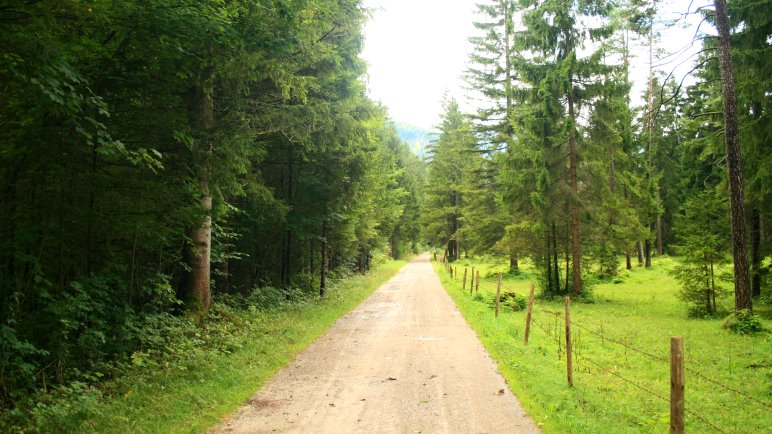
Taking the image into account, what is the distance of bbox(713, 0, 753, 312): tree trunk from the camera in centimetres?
1227

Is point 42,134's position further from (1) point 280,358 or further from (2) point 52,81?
(1) point 280,358

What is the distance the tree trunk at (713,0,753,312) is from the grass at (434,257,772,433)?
1.39 m

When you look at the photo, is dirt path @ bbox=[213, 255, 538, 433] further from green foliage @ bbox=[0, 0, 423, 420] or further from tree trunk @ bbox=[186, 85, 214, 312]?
tree trunk @ bbox=[186, 85, 214, 312]

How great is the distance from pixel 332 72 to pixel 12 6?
30.1 feet

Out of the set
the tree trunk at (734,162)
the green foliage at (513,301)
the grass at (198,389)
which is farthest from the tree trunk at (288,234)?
the tree trunk at (734,162)

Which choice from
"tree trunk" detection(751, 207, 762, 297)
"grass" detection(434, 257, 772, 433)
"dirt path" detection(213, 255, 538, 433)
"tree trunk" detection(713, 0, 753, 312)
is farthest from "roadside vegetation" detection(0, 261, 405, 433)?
"tree trunk" detection(751, 207, 762, 297)

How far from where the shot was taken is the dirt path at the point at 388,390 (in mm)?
5535

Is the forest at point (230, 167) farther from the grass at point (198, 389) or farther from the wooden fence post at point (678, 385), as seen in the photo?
the wooden fence post at point (678, 385)

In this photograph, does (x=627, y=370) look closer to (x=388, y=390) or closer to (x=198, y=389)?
(x=388, y=390)

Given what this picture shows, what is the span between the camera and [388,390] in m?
6.90

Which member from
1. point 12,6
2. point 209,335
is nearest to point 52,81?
point 12,6

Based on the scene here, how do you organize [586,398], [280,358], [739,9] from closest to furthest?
1. [586,398]
2. [280,358]
3. [739,9]

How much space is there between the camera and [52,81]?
4.17m

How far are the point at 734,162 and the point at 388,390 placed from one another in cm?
1161
